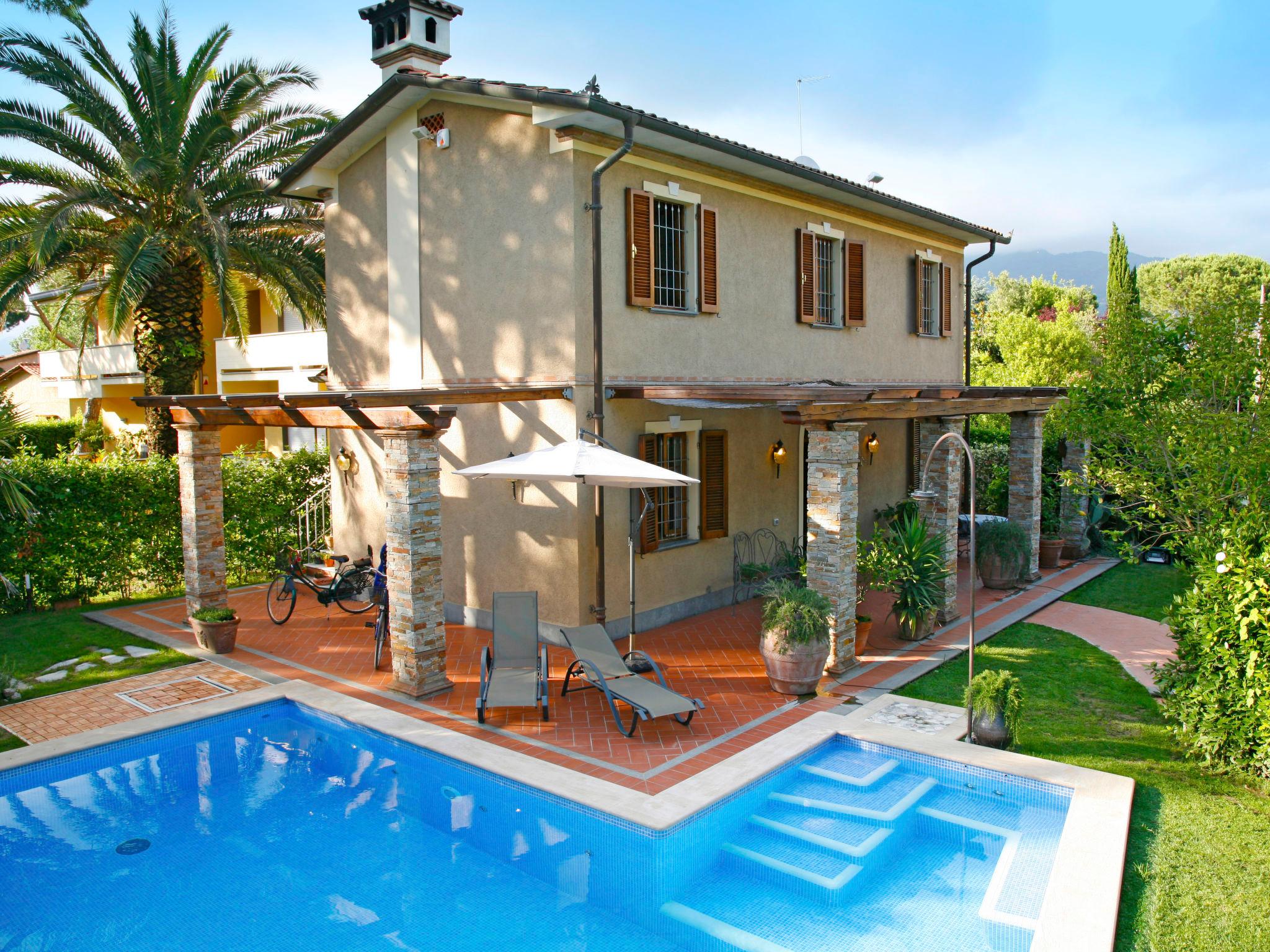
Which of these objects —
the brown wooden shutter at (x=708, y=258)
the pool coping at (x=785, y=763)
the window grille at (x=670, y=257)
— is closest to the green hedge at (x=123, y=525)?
the pool coping at (x=785, y=763)

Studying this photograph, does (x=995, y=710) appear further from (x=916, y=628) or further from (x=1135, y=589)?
(x=1135, y=589)

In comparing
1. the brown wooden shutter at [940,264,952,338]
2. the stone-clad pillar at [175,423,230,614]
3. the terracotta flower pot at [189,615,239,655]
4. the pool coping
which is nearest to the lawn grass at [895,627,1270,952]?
the pool coping

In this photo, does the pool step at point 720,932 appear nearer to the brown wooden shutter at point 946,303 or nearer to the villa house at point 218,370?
the brown wooden shutter at point 946,303

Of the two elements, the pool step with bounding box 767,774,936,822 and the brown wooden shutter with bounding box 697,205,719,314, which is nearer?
the pool step with bounding box 767,774,936,822

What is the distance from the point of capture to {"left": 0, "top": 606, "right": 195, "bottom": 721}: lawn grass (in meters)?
10.7

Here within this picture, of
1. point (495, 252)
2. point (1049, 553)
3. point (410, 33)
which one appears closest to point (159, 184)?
point (410, 33)

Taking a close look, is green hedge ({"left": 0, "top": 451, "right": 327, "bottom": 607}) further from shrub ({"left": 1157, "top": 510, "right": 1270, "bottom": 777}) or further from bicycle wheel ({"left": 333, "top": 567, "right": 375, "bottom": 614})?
shrub ({"left": 1157, "top": 510, "right": 1270, "bottom": 777})

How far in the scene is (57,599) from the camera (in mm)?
14062

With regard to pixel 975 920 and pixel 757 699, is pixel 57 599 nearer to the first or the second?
pixel 757 699

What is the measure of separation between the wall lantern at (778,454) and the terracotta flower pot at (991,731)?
23.3ft

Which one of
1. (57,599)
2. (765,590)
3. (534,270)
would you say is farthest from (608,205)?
(57,599)

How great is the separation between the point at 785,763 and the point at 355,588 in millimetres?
8059

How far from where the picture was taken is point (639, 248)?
1199cm

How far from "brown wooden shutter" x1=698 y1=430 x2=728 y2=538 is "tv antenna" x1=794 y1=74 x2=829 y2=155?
8.61 meters
